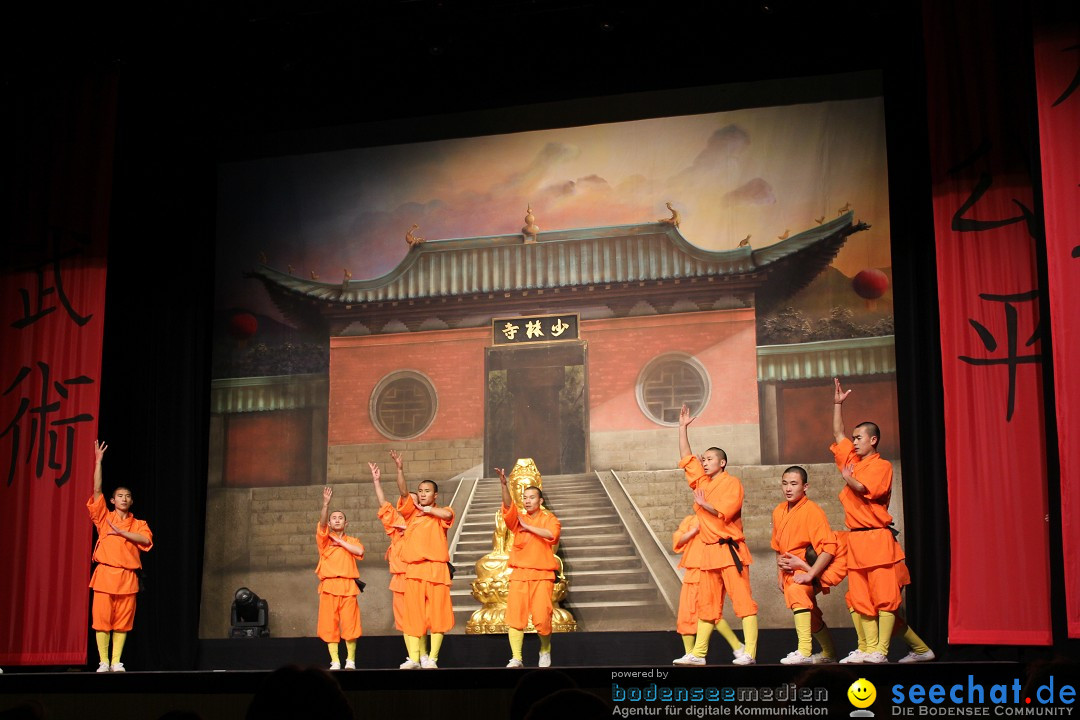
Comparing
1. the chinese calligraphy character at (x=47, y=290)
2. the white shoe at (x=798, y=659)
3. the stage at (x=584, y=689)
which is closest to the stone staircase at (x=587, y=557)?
the white shoe at (x=798, y=659)

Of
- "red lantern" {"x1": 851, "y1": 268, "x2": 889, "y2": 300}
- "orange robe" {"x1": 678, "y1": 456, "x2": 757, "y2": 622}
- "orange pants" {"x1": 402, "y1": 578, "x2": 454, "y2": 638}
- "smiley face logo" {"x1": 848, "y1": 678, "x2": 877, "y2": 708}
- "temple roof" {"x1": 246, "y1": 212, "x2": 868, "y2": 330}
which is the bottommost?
"orange pants" {"x1": 402, "y1": 578, "x2": 454, "y2": 638}

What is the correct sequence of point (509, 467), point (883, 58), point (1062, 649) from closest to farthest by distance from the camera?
point (1062, 649), point (883, 58), point (509, 467)

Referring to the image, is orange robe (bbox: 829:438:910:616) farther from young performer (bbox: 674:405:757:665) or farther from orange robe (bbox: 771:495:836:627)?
young performer (bbox: 674:405:757:665)

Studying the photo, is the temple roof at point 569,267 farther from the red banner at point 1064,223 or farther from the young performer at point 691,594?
the young performer at point 691,594

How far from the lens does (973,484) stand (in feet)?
20.5

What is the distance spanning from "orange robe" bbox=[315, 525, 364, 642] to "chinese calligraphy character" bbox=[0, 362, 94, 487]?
196 centimetres

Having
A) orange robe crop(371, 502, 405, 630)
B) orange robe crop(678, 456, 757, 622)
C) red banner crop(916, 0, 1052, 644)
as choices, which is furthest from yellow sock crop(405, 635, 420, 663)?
red banner crop(916, 0, 1052, 644)

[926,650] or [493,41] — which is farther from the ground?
[493,41]

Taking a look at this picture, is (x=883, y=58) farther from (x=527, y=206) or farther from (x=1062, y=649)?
(x=1062, y=649)

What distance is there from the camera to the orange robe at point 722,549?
6.39 metres

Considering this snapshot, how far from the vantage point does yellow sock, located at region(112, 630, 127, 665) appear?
24.1ft

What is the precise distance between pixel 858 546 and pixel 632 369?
2.37 metres

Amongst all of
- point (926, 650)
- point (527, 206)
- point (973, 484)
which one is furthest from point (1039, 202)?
point (527, 206)

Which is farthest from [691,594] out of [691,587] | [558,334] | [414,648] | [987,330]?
[558,334]
